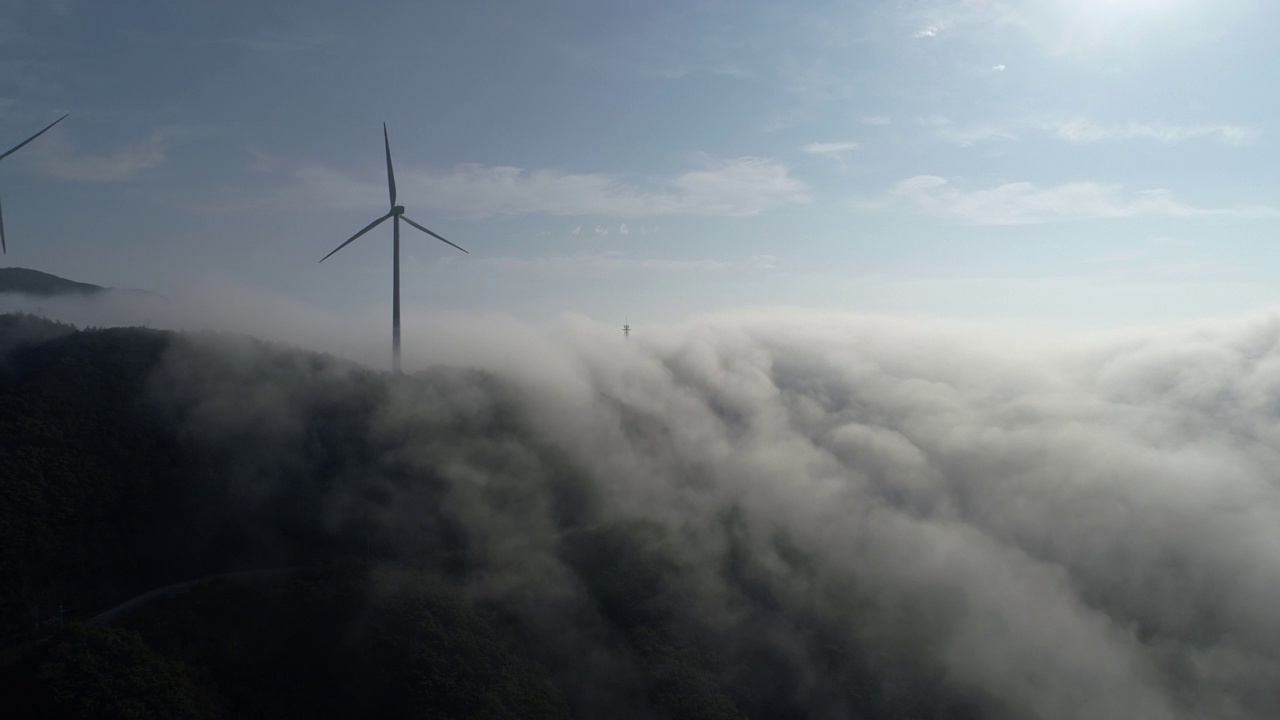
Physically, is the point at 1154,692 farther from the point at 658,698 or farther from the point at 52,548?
the point at 52,548

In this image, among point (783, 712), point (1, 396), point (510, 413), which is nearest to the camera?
point (783, 712)

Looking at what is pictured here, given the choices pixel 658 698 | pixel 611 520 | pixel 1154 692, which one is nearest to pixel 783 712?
pixel 658 698

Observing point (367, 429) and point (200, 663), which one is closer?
point (200, 663)

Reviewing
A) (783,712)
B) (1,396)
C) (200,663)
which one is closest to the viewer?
(200,663)

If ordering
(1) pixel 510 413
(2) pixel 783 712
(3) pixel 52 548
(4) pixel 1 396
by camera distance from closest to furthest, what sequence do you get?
1. (3) pixel 52 548
2. (2) pixel 783 712
3. (4) pixel 1 396
4. (1) pixel 510 413

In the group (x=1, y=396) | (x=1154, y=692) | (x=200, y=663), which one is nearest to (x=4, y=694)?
(x=200, y=663)

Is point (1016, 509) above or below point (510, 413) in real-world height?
below

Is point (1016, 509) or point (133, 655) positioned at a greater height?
point (133, 655)

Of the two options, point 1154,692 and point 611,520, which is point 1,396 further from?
point 1154,692

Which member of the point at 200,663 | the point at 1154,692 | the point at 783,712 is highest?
the point at 200,663
